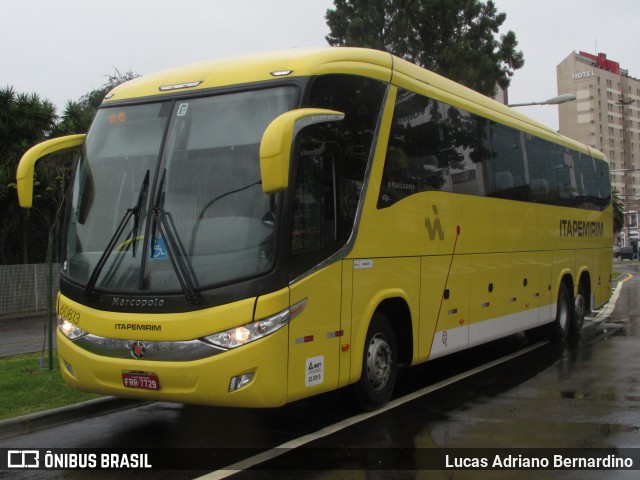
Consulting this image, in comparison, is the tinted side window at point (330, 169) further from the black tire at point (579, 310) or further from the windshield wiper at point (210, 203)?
the black tire at point (579, 310)

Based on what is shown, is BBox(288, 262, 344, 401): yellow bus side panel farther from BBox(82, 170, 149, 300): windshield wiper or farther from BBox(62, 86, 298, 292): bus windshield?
BBox(82, 170, 149, 300): windshield wiper

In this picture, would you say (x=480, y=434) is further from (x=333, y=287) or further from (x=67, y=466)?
(x=67, y=466)

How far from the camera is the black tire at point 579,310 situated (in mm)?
13602

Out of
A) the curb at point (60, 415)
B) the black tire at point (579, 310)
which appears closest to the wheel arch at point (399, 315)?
the curb at point (60, 415)

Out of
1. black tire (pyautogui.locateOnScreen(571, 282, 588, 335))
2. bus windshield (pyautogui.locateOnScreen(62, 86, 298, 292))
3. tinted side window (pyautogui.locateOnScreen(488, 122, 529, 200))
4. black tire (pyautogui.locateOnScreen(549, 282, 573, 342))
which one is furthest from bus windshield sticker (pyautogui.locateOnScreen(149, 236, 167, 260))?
black tire (pyautogui.locateOnScreen(571, 282, 588, 335))

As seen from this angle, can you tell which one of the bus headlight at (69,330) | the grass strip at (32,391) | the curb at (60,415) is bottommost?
the curb at (60,415)

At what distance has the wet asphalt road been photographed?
18.2 feet

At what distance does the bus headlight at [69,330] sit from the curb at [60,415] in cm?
112

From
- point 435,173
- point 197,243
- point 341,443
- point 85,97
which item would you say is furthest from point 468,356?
point 85,97

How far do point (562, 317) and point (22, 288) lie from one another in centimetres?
1759

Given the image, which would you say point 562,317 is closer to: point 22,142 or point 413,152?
point 413,152

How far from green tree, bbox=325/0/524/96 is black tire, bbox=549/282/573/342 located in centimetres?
1845

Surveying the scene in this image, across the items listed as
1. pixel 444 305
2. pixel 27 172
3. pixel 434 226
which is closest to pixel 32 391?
pixel 27 172

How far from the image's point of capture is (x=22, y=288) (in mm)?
22844
